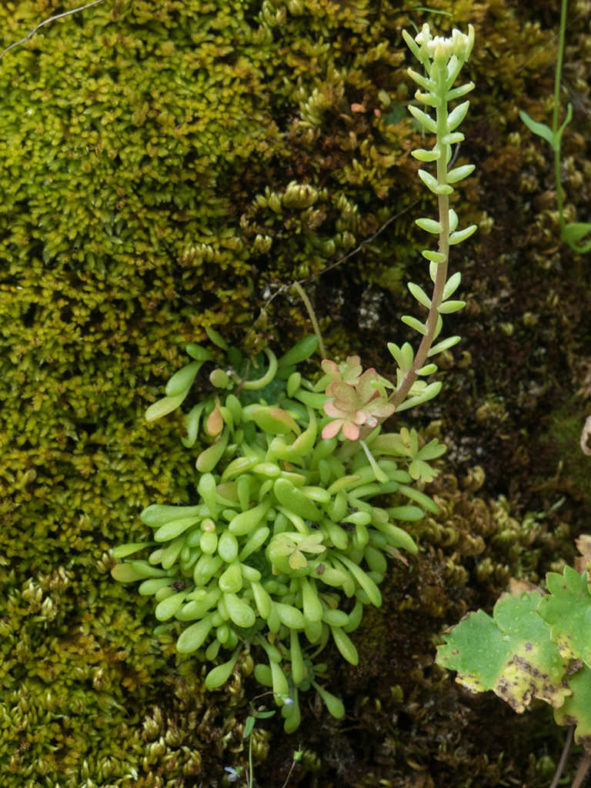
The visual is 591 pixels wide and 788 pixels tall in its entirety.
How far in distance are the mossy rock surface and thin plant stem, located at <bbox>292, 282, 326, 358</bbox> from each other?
0.04 metres

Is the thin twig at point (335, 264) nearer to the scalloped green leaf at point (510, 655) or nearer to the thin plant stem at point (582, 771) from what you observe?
the scalloped green leaf at point (510, 655)

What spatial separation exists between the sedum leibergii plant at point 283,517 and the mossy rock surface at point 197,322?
3.5 inches

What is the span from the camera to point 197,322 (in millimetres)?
2301

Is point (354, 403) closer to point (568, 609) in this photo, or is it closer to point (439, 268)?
point (439, 268)

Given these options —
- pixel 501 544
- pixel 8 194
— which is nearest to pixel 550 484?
pixel 501 544

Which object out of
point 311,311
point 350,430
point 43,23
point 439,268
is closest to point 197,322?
point 311,311

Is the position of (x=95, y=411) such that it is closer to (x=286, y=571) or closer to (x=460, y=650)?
(x=286, y=571)

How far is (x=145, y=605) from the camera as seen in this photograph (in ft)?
7.38

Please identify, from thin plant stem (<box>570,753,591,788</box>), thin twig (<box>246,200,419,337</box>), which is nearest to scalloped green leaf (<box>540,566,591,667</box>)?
thin plant stem (<box>570,753,591,788</box>)

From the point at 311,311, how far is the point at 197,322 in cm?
33

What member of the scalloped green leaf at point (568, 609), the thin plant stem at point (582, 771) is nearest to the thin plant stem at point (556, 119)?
the scalloped green leaf at point (568, 609)

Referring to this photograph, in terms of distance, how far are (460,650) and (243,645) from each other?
60 cm

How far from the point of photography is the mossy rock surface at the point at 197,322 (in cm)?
216

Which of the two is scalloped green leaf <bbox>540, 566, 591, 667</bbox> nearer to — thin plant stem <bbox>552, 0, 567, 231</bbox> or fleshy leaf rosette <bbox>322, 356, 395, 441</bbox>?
fleshy leaf rosette <bbox>322, 356, 395, 441</bbox>
